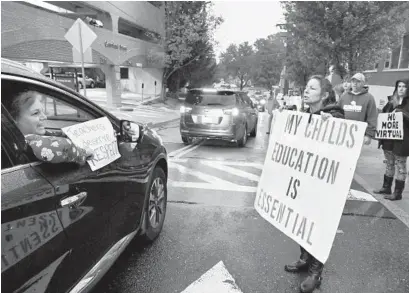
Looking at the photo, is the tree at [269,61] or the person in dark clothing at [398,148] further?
the tree at [269,61]

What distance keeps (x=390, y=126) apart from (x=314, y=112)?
2677mm

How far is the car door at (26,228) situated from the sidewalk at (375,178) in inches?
165

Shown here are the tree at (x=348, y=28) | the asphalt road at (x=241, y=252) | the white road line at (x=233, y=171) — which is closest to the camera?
the asphalt road at (x=241, y=252)

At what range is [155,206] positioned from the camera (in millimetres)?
3361

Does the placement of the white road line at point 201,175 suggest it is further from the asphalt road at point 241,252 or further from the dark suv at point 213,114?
the dark suv at point 213,114

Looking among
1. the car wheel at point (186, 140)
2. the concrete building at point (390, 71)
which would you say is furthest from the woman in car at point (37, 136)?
the concrete building at point (390, 71)

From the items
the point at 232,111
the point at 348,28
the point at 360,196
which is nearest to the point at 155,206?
the point at 360,196

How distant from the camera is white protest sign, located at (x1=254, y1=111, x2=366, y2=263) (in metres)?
2.29

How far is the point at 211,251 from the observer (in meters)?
3.24

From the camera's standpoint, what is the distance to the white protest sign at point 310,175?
7.50ft

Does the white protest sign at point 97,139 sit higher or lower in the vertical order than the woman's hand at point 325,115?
lower

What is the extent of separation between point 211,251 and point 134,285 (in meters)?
0.89

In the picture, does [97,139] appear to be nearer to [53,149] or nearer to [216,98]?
[53,149]

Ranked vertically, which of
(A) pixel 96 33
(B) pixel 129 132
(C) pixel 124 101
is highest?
(A) pixel 96 33
